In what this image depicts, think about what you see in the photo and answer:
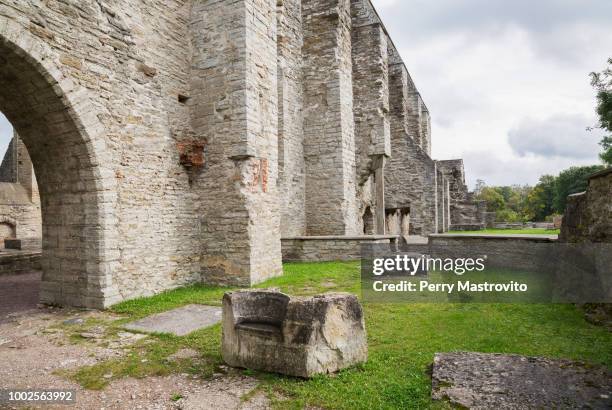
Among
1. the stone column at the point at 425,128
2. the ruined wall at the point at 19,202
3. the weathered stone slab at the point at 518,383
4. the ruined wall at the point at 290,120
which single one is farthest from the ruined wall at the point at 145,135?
the stone column at the point at 425,128

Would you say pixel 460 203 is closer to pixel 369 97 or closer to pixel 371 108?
pixel 371 108

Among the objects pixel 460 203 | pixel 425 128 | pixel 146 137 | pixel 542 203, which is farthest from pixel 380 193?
pixel 542 203

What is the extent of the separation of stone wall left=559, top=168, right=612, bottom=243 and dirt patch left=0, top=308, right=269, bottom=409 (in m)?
4.39

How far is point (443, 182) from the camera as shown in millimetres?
21484

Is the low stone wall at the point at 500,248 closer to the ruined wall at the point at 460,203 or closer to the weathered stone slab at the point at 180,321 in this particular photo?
the weathered stone slab at the point at 180,321

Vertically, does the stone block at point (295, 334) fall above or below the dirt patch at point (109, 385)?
above

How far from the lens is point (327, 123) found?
41.2 feet

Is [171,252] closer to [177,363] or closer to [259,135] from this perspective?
[259,135]

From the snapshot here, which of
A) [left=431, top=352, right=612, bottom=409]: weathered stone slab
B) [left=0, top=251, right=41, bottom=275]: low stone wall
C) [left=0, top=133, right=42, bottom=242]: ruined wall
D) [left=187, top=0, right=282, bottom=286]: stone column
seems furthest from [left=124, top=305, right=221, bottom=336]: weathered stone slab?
[left=0, top=133, right=42, bottom=242]: ruined wall

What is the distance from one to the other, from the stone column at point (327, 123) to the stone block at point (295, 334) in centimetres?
894

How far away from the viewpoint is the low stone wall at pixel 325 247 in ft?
33.5

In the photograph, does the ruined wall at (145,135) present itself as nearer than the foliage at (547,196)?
Yes

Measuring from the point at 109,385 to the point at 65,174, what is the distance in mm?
4226

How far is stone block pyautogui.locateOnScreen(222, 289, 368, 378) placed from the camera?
3141 mm
